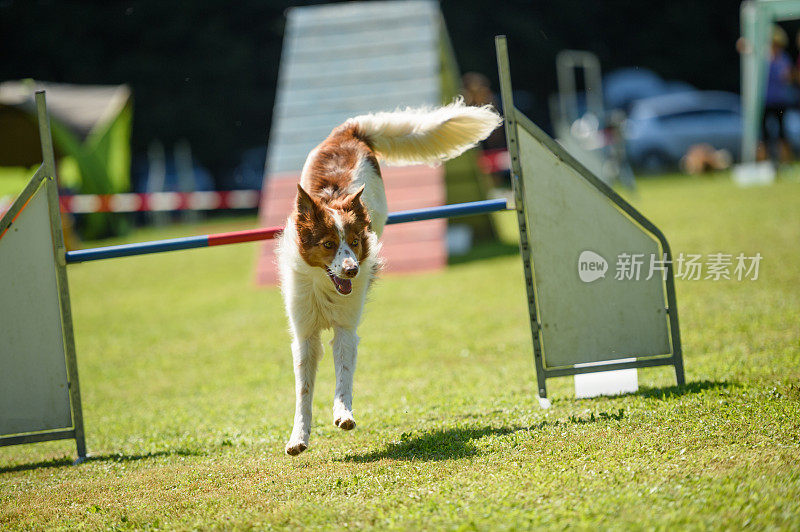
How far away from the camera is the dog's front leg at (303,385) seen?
4.61 meters

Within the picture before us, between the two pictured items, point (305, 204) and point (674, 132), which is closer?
point (305, 204)

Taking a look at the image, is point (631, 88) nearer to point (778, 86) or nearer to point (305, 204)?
point (778, 86)

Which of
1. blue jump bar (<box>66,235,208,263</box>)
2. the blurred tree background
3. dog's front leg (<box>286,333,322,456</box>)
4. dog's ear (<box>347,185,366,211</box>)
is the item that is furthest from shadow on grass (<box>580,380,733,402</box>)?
the blurred tree background

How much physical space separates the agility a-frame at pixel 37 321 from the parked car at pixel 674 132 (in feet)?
78.4

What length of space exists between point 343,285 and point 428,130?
1.71 metres

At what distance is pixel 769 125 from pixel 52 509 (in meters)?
15.7

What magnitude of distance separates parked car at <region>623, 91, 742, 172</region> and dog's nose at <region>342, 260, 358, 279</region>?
23.9 meters

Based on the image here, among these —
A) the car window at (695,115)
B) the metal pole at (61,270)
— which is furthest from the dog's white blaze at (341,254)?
the car window at (695,115)

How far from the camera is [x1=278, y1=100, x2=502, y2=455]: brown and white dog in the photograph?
4590mm

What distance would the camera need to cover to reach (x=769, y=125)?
16.4m

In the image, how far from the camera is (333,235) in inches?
179

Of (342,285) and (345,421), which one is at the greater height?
(342,285)

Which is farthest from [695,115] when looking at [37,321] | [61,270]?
[37,321]
